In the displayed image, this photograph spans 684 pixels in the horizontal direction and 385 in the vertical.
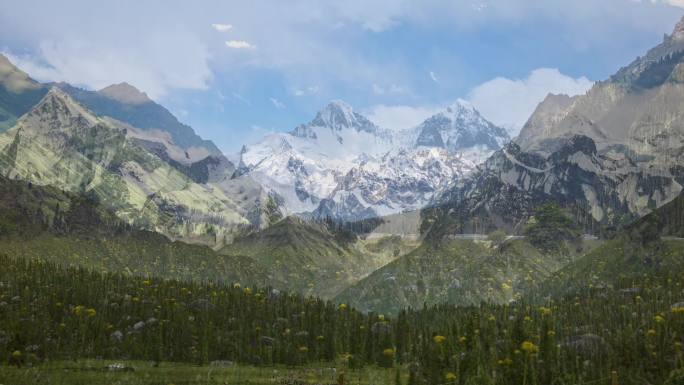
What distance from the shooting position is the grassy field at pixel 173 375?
207ft

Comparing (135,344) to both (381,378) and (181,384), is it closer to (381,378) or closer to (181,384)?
(181,384)

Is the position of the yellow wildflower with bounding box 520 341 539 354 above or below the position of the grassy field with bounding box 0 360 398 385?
above

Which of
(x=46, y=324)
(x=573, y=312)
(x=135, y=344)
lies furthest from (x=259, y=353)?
(x=573, y=312)

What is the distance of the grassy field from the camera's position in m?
63.2

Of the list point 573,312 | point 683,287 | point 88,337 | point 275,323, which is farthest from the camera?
point 683,287

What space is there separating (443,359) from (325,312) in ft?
245

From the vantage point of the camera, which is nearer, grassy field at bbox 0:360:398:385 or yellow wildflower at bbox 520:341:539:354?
yellow wildflower at bbox 520:341:539:354

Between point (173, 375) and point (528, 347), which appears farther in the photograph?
point (173, 375)

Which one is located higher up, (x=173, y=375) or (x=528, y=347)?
(x=528, y=347)

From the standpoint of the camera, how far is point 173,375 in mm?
71938

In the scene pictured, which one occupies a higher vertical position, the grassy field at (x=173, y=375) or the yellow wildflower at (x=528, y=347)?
the yellow wildflower at (x=528, y=347)

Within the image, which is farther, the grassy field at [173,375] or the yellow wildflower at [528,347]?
the grassy field at [173,375]

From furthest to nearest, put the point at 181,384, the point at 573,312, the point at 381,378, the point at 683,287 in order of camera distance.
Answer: the point at 683,287
the point at 573,312
the point at 381,378
the point at 181,384

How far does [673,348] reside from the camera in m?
66.2
